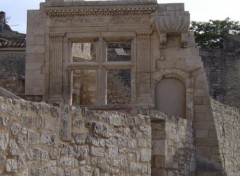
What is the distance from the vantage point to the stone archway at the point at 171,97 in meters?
12.8

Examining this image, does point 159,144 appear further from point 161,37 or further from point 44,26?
point 44,26

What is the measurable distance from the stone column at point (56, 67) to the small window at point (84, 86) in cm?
296

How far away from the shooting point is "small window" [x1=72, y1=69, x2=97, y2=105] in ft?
53.7

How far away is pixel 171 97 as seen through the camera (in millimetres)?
12906

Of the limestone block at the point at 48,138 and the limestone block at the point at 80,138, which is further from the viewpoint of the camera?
the limestone block at the point at 80,138

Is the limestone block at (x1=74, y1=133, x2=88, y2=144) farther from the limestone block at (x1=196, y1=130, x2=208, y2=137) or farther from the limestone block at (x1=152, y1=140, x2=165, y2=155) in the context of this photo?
the limestone block at (x1=196, y1=130, x2=208, y2=137)

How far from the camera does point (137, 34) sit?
43.1 feet

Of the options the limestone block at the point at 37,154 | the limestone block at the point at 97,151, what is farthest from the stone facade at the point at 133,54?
the limestone block at the point at 37,154

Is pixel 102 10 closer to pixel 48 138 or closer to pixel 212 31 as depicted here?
pixel 48 138

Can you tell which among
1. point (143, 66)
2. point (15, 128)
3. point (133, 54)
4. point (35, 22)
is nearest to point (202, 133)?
point (143, 66)

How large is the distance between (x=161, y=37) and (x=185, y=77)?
1.06 meters

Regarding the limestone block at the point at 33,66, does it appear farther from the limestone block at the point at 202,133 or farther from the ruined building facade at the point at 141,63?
the limestone block at the point at 202,133

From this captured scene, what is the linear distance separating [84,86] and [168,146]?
8.54m

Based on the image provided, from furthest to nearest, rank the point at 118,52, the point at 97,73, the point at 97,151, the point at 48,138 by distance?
the point at 118,52, the point at 97,73, the point at 97,151, the point at 48,138
